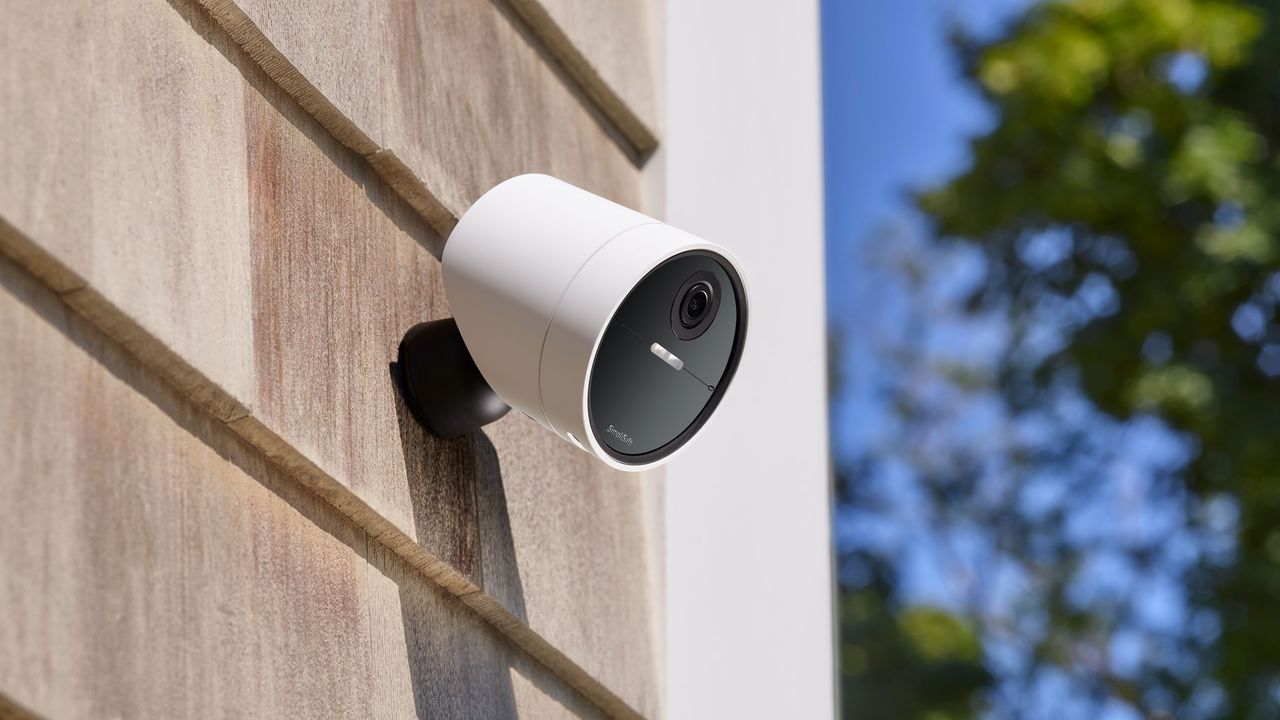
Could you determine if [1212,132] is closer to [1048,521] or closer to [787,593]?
[1048,521]

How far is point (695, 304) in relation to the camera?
0.54 metres

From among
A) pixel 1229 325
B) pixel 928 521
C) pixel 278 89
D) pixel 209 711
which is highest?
pixel 278 89

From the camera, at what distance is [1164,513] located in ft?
14.5

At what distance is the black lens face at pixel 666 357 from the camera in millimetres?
516

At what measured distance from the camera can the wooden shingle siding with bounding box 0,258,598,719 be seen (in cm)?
35

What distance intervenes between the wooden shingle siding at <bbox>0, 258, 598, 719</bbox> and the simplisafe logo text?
0.10 metres

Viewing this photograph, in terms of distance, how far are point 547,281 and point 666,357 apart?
6cm

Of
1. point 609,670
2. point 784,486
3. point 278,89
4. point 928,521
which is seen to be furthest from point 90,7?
point 928,521

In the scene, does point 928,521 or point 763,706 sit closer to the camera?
point 763,706

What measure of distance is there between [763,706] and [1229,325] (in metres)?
3.93

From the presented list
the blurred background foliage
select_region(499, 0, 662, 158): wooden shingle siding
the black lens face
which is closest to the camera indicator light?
the black lens face

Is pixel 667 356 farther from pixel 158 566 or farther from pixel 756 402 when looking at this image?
pixel 756 402

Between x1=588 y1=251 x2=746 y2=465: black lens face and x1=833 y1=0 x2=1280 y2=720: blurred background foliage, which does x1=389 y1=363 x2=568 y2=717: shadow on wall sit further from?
x1=833 y1=0 x2=1280 y2=720: blurred background foliage

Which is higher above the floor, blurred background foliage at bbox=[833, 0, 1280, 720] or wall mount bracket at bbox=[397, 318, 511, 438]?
wall mount bracket at bbox=[397, 318, 511, 438]
